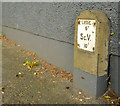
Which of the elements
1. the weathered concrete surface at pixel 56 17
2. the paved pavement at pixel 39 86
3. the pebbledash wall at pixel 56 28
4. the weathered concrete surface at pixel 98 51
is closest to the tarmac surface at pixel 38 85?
the paved pavement at pixel 39 86

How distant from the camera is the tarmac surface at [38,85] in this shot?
2814mm

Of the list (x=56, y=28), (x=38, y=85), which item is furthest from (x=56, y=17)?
(x=38, y=85)

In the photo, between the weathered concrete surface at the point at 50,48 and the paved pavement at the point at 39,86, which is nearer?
the paved pavement at the point at 39,86

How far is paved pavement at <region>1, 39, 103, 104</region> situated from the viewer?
2.81 m

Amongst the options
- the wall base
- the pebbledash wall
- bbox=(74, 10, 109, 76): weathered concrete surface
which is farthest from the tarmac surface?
bbox=(74, 10, 109, 76): weathered concrete surface

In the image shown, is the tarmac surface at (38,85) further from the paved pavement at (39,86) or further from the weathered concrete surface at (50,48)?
the weathered concrete surface at (50,48)

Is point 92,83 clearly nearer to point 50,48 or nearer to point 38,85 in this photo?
point 38,85

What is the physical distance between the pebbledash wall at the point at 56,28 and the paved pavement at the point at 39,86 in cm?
38

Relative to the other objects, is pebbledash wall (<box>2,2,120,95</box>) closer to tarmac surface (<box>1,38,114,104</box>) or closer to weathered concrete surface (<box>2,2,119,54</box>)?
weathered concrete surface (<box>2,2,119,54</box>)

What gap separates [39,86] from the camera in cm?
330

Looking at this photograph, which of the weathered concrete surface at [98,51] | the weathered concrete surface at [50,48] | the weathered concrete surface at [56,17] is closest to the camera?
the weathered concrete surface at [98,51]

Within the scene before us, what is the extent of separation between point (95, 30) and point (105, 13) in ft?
1.51

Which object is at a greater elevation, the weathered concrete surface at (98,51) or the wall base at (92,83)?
the weathered concrete surface at (98,51)

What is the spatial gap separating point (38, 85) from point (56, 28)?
5.36ft
